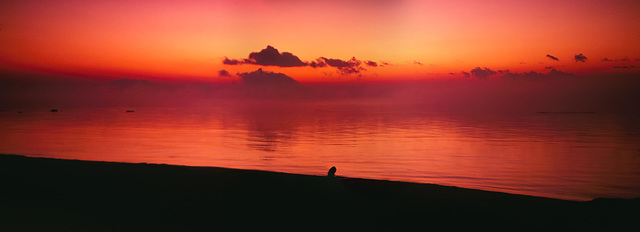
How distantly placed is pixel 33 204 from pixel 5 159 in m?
7.35

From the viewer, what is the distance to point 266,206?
10438 mm

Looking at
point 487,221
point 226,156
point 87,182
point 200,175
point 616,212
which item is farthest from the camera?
point 226,156

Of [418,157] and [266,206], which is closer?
[266,206]

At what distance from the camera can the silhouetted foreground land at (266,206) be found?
9211mm

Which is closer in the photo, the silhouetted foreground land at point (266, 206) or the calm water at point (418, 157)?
the silhouetted foreground land at point (266, 206)

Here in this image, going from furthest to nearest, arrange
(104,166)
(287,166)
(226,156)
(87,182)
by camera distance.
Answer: (226,156) < (287,166) < (104,166) < (87,182)

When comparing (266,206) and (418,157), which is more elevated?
(418,157)

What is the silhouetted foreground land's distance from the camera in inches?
363

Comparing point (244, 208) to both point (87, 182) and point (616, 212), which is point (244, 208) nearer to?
point (87, 182)

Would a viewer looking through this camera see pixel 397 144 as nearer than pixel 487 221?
No

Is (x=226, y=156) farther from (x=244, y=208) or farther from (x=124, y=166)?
(x=244, y=208)

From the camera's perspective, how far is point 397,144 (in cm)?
3556

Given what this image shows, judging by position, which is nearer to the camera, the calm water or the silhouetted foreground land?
the silhouetted foreground land

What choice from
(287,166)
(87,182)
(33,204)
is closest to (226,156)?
(287,166)
